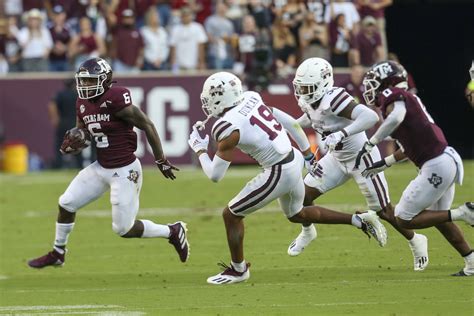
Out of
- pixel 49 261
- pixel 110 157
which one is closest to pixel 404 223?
pixel 110 157

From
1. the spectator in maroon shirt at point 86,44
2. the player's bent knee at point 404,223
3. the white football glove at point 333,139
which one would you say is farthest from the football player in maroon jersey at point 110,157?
the spectator in maroon shirt at point 86,44

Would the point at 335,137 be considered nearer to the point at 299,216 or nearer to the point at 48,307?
the point at 299,216

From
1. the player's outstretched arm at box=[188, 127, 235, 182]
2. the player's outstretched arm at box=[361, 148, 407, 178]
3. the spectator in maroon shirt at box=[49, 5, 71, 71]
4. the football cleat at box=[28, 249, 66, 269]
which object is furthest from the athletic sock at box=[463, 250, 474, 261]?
the spectator in maroon shirt at box=[49, 5, 71, 71]

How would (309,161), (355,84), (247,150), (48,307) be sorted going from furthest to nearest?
(355,84)
(309,161)
(247,150)
(48,307)

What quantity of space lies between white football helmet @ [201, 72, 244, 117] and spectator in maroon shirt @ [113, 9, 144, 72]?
32.3 ft

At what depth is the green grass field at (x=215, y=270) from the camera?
767cm

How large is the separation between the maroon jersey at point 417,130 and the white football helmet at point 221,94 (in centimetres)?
105

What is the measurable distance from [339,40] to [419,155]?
943 cm

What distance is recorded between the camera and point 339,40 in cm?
1759

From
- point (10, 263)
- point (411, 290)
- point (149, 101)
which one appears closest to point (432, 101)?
point (149, 101)

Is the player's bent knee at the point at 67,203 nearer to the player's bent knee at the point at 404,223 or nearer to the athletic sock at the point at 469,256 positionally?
the player's bent knee at the point at 404,223

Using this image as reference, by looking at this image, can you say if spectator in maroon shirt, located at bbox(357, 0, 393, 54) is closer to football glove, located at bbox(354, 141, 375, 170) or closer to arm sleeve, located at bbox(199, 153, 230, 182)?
football glove, located at bbox(354, 141, 375, 170)

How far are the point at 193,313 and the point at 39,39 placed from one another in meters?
11.8

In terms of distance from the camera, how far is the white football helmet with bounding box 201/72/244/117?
27.9 feet
